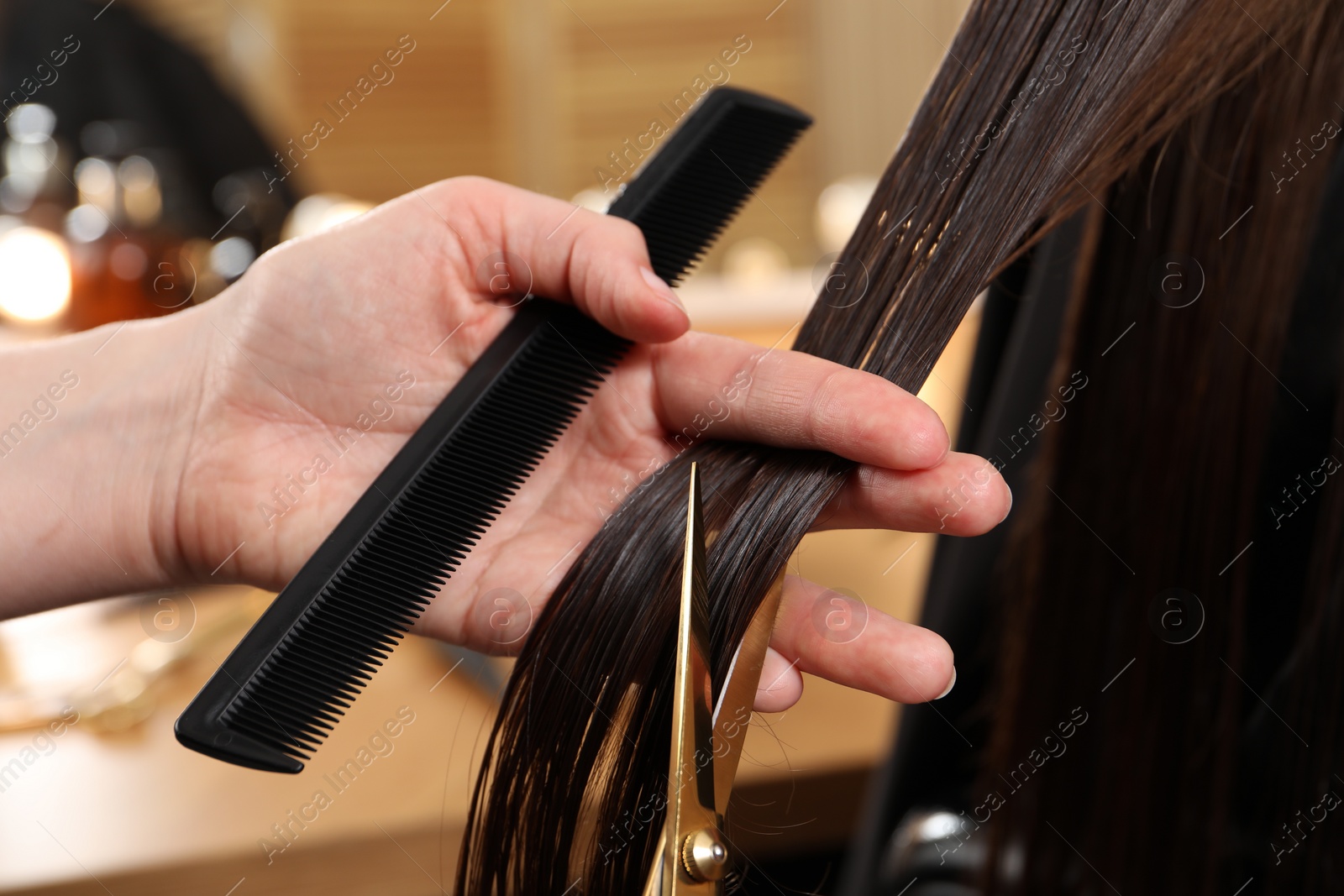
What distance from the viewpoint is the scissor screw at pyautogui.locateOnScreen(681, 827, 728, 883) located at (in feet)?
1.19

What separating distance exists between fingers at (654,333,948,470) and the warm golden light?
91cm

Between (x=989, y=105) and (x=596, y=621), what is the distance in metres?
0.31

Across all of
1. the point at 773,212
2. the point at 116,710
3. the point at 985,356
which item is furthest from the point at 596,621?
the point at 773,212

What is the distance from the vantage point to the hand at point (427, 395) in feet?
1.74

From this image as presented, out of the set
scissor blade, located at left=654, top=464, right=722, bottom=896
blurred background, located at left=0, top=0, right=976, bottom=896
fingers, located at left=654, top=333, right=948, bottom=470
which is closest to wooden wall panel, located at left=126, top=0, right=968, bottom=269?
blurred background, located at left=0, top=0, right=976, bottom=896

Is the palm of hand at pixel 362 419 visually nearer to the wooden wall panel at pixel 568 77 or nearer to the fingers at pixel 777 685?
the fingers at pixel 777 685

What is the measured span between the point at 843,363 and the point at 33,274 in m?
0.99

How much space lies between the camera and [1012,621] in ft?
2.43

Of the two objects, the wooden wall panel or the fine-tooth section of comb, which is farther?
the wooden wall panel

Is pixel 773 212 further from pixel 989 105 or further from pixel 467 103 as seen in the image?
pixel 989 105

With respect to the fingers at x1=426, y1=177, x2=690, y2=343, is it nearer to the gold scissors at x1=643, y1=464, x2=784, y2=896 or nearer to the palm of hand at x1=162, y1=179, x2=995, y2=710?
the palm of hand at x1=162, y1=179, x2=995, y2=710

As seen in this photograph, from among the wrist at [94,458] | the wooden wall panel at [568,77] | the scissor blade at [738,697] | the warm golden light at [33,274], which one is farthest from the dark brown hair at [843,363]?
the wooden wall panel at [568,77]

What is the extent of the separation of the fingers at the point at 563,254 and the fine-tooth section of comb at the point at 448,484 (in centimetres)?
3

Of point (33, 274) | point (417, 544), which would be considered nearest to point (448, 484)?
point (417, 544)
